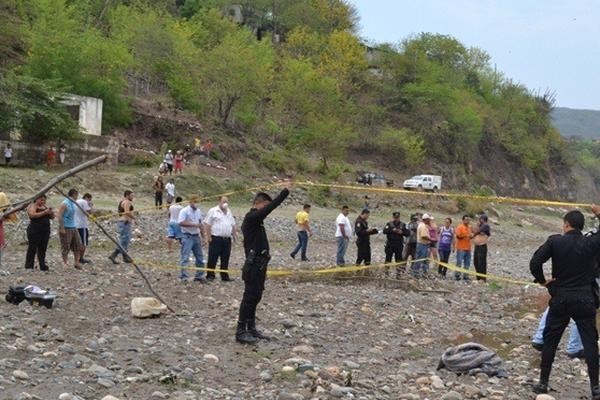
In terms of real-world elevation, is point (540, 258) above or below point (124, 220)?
above

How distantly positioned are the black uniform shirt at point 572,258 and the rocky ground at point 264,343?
1.33 m

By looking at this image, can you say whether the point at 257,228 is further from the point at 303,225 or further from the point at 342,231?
the point at 303,225

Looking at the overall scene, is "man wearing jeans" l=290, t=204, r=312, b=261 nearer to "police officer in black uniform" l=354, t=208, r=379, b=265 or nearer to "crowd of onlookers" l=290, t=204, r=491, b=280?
"crowd of onlookers" l=290, t=204, r=491, b=280

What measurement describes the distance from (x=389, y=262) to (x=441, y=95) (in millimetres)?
63189

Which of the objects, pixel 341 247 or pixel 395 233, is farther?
pixel 341 247

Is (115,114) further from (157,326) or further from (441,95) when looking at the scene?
(441,95)

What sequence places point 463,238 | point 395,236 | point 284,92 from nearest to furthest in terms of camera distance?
point 395,236 → point 463,238 → point 284,92

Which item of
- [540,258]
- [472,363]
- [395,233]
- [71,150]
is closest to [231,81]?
[71,150]

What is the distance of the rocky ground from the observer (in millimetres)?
7496

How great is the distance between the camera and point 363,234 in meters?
18.7

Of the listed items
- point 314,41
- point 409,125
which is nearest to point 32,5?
point 314,41

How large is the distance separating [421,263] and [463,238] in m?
1.31

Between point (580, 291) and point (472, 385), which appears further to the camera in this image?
point (472, 385)

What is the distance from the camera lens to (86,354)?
8164 mm
